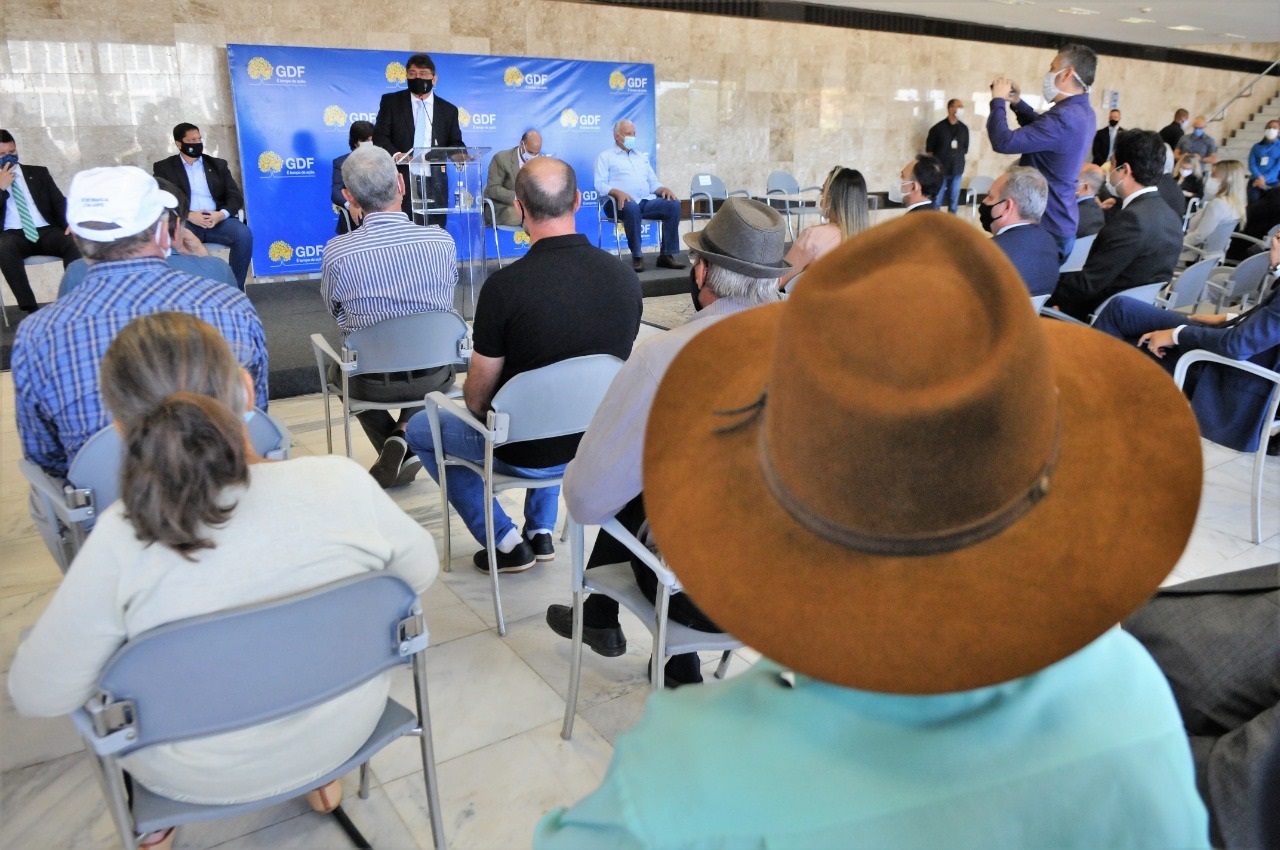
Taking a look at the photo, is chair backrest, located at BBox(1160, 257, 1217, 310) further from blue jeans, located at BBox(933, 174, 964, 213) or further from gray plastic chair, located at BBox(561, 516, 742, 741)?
blue jeans, located at BBox(933, 174, 964, 213)

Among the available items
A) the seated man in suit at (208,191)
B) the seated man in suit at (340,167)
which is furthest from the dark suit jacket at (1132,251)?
the seated man in suit at (208,191)

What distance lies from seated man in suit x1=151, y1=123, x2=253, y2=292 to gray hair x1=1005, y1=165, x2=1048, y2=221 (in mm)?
4761

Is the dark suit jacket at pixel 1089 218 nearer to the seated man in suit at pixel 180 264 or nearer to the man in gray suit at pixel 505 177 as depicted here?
the man in gray suit at pixel 505 177

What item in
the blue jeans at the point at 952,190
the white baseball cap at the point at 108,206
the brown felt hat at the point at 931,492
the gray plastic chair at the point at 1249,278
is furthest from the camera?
the blue jeans at the point at 952,190

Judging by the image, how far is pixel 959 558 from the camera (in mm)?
576

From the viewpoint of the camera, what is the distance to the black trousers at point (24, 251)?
216 inches

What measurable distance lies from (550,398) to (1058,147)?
339cm

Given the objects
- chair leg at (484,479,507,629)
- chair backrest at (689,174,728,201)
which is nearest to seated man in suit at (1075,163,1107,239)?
chair backrest at (689,174,728,201)

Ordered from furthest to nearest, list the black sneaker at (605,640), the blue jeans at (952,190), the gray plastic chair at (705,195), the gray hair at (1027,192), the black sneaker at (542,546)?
the blue jeans at (952,190)
the gray plastic chair at (705,195)
the gray hair at (1027,192)
the black sneaker at (542,546)
the black sneaker at (605,640)

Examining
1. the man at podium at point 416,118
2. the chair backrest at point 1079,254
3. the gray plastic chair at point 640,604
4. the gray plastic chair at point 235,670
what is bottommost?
the gray plastic chair at point 640,604

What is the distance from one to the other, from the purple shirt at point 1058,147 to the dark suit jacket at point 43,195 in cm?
555

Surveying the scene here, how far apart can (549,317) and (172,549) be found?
1443 mm

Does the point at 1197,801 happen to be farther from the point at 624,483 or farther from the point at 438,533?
the point at 438,533

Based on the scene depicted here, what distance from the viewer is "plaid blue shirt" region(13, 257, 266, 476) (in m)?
1.95
